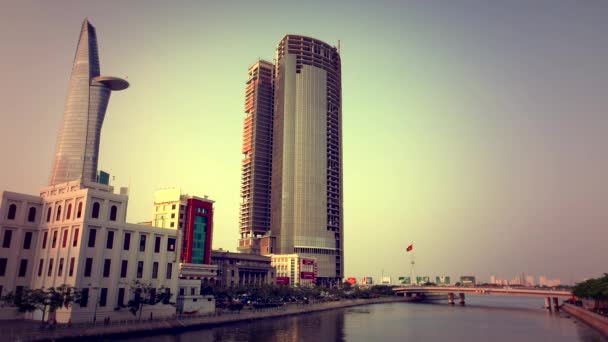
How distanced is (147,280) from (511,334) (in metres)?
93.5

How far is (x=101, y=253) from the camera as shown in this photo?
89188 millimetres

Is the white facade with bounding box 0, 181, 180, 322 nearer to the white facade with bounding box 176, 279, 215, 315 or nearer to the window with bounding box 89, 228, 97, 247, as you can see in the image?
the window with bounding box 89, 228, 97, 247

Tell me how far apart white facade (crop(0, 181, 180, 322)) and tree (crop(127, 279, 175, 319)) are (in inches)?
57.2

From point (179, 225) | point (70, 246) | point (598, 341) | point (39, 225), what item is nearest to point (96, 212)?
point (70, 246)

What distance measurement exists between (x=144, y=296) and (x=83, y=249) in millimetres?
17319

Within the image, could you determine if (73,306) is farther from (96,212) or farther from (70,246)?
(96,212)

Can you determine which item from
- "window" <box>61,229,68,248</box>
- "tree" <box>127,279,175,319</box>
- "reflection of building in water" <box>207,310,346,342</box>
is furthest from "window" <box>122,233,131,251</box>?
"reflection of building in water" <box>207,310,346,342</box>

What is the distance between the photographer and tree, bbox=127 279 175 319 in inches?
3492

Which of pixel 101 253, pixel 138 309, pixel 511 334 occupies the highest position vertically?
pixel 101 253

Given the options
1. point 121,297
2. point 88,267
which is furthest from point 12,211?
point 121,297

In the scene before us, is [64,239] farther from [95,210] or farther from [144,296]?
[144,296]

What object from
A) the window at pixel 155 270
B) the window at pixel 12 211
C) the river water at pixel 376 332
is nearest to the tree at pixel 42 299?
the river water at pixel 376 332

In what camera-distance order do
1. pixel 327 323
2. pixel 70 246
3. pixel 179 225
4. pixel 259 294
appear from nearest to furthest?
pixel 70 246, pixel 327 323, pixel 259 294, pixel 179 225

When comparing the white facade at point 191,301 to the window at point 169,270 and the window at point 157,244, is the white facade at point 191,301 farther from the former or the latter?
the window at point 157,244
